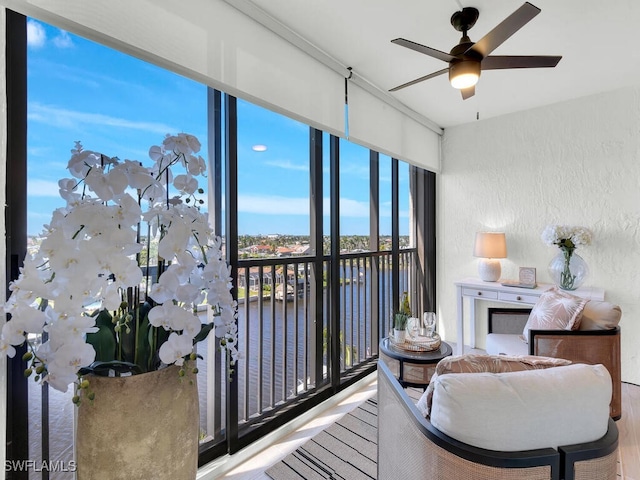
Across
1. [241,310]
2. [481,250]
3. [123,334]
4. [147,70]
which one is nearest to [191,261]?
[123,334]

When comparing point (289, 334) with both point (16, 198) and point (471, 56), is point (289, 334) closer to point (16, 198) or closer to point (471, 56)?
point (16, 198)

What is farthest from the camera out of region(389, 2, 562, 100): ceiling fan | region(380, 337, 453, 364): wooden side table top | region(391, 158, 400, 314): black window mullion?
region(391, 158, 400, 314): black window mullion

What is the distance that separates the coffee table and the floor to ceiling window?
679 millimetres

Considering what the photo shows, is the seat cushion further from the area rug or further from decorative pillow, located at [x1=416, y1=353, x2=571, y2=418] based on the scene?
decorative pillow, located at [x1=416, y1=353, x2=571, y2=418]

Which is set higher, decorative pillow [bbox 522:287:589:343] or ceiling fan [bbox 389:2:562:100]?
ceiling fan [bbox 389:2:562:100]

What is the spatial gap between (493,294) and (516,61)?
7.12ft

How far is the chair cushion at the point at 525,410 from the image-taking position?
3.07 ft

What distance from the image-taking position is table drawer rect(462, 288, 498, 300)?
3.28m

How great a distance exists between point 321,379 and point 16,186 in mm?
2275

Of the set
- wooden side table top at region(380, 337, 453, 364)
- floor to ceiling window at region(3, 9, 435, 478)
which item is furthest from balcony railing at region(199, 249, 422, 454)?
wooden side table top at region(380, 337, 453, 364)

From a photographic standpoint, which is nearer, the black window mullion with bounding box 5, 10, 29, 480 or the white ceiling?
the black window mullion with bounding box 5, 10, 29, 480

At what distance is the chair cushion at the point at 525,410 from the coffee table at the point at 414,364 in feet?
3.69

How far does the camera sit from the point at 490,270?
11.4ft

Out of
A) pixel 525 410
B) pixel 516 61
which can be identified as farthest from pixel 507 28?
pixel 525 410
